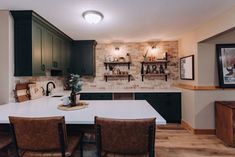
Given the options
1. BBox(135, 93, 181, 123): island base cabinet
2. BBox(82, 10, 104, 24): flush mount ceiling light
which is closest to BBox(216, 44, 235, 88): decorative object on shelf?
BBox(135, 93, 181, 123): island base cabinet

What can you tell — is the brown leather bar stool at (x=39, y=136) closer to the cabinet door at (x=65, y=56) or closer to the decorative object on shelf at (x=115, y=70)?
the cabinet door at (x=65, y=56)

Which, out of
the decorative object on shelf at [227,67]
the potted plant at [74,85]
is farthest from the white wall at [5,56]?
the decorative object on shelf at [227,67]

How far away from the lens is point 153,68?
514 cm

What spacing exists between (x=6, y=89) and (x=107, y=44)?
10.2 feet

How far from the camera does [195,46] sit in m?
3.91

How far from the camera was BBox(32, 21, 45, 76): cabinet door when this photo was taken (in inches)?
111

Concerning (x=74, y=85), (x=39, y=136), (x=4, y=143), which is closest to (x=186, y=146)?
(x=74, y=85)

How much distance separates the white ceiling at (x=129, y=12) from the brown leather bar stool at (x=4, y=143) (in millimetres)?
1682

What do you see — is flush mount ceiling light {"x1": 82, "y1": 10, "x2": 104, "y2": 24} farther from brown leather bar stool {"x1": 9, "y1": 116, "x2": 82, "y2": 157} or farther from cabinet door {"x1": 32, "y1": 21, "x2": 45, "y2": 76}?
brown leather bar stool {"x1": 9, "y1": 116, "x2": 82, "y2": 157}

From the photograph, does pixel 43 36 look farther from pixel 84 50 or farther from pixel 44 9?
pixel 84 50

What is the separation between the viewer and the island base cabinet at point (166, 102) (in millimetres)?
4547

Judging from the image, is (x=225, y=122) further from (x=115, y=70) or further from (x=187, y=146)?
(x=115, y=70)

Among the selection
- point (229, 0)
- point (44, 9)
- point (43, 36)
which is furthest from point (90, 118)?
point (229, 0)

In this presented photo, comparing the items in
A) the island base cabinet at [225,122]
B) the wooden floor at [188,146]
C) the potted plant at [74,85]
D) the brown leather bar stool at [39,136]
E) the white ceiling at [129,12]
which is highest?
the white ceiling at [129,12]
